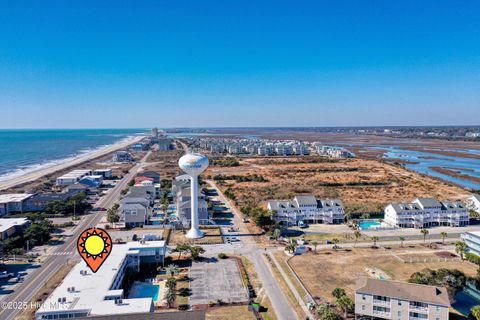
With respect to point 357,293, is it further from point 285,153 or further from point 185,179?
point 285,153

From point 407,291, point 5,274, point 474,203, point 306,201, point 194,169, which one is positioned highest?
point 194,169

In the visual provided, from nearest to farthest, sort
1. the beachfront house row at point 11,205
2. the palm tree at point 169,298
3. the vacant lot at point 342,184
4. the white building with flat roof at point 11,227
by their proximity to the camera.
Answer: the palm tree at point 169,298 < the white building with flat roof at point 11,227 < the beachfront house row at point 11,205 < the vacant lot at point 342,184

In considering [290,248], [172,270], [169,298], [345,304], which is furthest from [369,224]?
[169,298]

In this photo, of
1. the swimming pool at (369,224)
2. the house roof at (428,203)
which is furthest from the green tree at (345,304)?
the house roof at (428,203)

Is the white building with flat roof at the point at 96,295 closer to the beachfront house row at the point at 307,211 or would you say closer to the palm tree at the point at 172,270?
the palm tree at the point at 172,270

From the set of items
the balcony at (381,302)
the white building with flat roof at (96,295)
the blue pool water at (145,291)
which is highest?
the white building with flat roof at (96,295)

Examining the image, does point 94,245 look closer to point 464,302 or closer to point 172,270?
point 172,270

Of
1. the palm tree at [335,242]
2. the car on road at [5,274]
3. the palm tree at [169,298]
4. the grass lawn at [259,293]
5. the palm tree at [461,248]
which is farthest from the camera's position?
the palm tree at [335,242]
